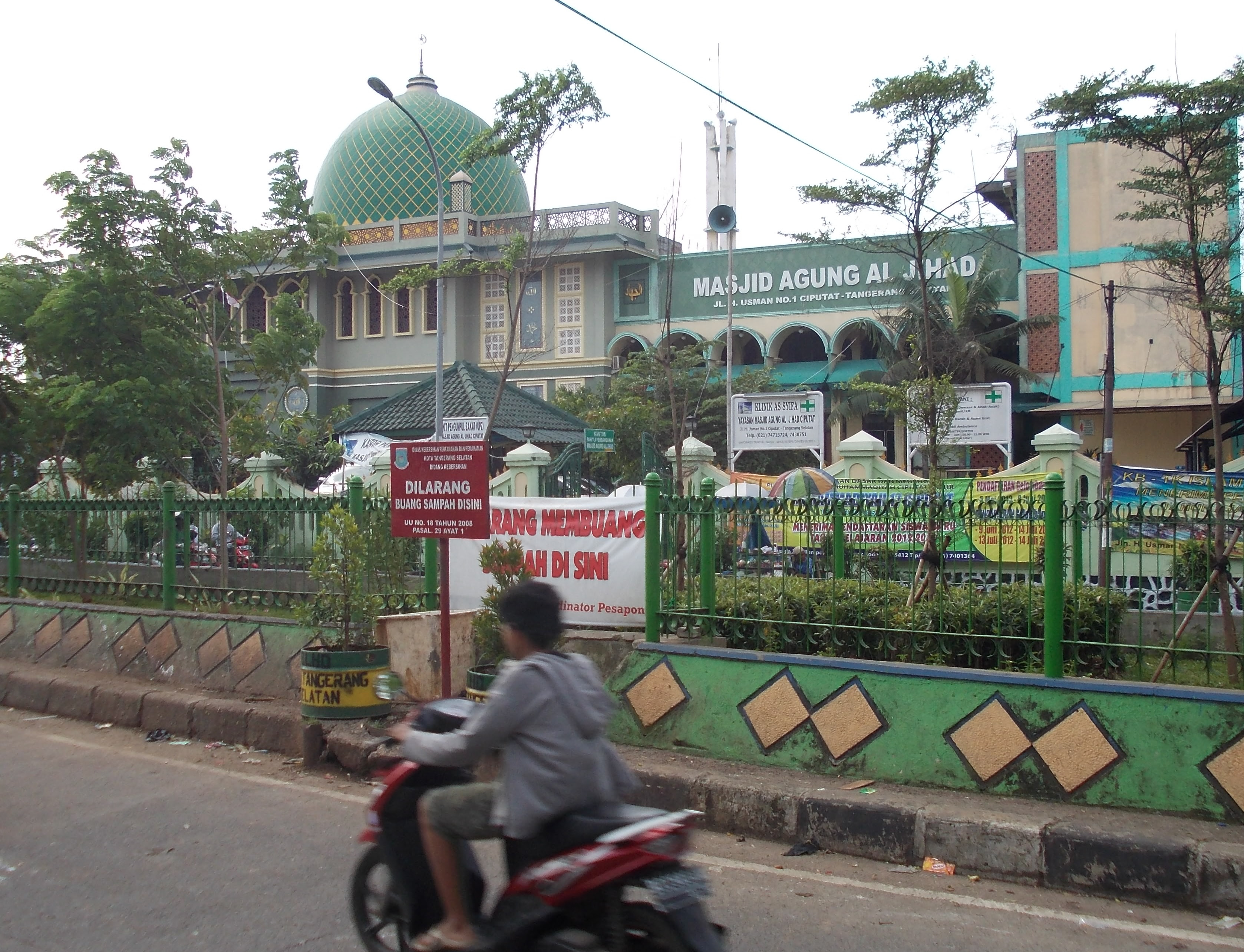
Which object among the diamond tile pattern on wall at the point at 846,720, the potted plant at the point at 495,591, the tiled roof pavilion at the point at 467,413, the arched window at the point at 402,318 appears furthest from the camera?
the arched window at the point at 402,318

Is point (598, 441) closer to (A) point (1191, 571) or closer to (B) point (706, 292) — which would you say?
(A) point (1191, 571)

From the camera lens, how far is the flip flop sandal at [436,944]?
3631mm

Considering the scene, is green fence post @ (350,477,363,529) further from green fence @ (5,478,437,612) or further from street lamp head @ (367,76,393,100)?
street lamp head @ (367,76,393,100)

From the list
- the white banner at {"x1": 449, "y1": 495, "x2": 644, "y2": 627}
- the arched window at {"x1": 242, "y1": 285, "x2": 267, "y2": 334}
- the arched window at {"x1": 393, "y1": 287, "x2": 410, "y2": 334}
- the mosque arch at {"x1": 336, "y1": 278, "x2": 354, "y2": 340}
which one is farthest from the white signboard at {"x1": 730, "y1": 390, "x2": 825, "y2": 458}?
the arched window at {"x1": 242, "y1": 285, "x2": 267, "y2": 334}

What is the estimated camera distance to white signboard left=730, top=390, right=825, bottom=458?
1582cm

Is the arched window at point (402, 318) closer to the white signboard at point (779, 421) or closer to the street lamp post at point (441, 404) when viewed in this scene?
the street lamp post at point (441, 404)

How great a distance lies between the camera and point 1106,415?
1994 centimetres

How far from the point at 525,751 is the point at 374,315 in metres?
35.2

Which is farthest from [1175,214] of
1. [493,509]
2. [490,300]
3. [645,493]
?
[490,300]

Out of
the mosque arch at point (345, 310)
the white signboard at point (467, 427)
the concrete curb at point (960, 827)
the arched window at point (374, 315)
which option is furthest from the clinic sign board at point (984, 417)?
the mosque arch at point (345, 310)

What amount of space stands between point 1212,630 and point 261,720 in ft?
21.1

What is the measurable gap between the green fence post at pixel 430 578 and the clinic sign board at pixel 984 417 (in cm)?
941

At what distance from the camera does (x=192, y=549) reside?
10094 mm

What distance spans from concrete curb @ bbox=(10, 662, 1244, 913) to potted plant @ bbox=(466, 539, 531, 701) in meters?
0.94
